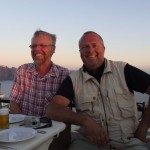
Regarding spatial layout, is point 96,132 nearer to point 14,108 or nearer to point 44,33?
point 14,108

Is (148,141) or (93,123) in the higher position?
(93,123)

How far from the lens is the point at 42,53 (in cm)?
317

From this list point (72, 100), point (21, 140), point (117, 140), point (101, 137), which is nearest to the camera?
point (21, 140)

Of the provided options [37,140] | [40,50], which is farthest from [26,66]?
[37,140]

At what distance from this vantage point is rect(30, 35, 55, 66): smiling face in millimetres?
3160

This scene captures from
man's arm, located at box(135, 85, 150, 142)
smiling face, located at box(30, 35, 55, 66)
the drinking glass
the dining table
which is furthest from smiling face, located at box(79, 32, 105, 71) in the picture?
the drinking glass

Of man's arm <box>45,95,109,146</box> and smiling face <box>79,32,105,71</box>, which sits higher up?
smiling face <box>79,32,105,71</box>

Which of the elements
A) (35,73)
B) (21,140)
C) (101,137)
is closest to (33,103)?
(35,73)

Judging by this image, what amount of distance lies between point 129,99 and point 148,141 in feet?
1.50

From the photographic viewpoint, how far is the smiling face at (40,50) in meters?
3.16

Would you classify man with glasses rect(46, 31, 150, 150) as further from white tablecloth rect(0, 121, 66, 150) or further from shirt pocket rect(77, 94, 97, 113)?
white tablecloth rect(0, 121, 66, 150)

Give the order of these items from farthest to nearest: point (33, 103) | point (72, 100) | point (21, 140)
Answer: point (33, 103) < point (72, 100) < point (21, 140)

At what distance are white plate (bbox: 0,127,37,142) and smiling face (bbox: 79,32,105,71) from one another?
1162mm

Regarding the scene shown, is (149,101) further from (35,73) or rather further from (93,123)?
(35,73)
